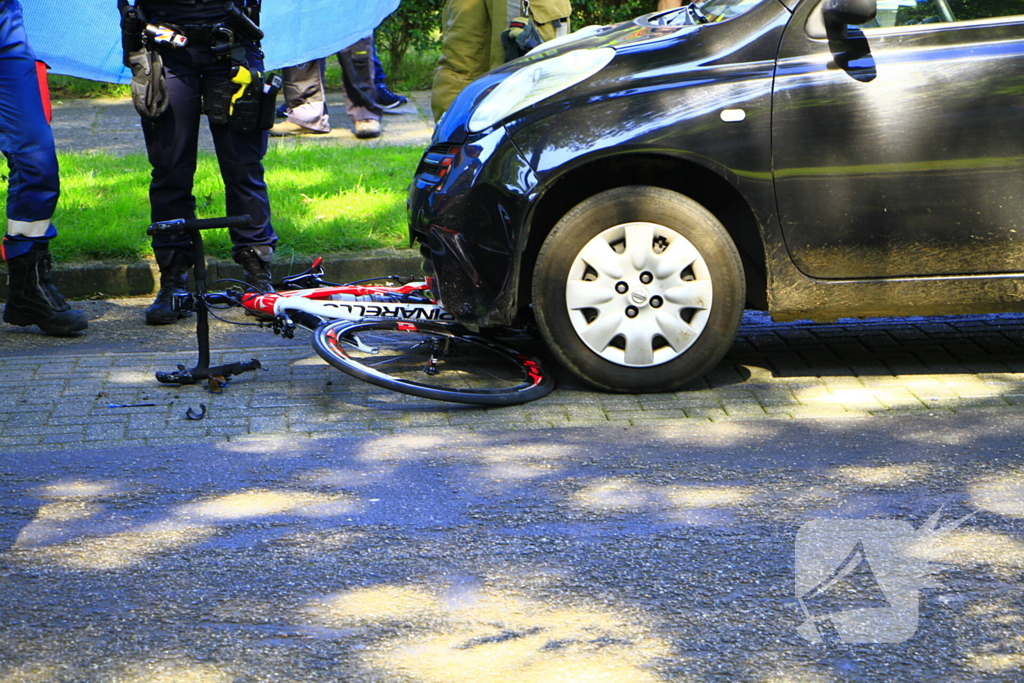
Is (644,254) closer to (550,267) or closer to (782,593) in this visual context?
(550,267)

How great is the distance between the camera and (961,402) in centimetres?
489

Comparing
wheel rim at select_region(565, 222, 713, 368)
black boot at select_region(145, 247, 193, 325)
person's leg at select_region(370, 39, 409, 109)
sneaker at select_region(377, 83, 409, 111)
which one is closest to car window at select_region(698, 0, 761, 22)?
wheel rim at select_region(565, 222, 713, 368)

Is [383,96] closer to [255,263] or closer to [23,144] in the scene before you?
[255,263]

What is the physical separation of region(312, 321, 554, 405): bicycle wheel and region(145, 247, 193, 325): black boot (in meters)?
1.44

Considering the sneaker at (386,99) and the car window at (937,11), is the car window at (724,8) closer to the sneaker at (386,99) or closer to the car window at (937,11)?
the car window at (937,11)

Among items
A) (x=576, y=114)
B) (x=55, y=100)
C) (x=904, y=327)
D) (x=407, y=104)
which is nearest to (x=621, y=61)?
(x=576, y=114)

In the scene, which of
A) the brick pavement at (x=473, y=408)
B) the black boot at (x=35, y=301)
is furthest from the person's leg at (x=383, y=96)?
the brick pavement at (x=473, y=408)

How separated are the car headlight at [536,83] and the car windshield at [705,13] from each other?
0.53m

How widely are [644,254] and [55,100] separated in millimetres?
9507

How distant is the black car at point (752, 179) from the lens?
483 centimetres

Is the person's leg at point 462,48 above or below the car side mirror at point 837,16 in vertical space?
below

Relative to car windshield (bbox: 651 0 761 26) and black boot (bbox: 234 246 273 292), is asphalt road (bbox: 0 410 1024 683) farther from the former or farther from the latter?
black boot (bbox: 234 246 273 292)

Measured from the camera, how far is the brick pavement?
4.73 m

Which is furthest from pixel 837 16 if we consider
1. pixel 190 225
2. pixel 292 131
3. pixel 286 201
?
pixel 292 131
